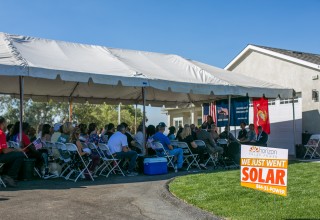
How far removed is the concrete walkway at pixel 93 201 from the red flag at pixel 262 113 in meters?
9.82

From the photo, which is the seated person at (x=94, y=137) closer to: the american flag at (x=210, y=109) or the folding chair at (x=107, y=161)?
the folding chair at (x=107, y=161)

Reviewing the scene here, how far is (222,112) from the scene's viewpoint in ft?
56.5

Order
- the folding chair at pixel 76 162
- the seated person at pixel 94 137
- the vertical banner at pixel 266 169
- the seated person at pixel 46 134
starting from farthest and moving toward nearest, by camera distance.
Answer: the seated person at pixel 94 137, the seated person at pixel 46 134, the folding chair at pixel 76 162, the vertical banner at pixel 266 169

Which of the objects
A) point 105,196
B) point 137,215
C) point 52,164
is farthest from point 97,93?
point 137,215

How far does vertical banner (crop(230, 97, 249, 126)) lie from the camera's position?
16.6m

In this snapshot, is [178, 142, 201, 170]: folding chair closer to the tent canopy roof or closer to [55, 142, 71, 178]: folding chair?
the tent canopy roof

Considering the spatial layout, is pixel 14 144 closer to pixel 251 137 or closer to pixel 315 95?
pixel 251 137

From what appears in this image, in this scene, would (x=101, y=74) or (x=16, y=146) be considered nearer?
(x=16, y=146)

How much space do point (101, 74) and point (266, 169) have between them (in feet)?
20.8

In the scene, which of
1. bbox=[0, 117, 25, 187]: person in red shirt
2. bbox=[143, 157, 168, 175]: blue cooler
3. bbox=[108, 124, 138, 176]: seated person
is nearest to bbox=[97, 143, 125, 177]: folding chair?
bbox=[108, 124, 138, 176]: seated person

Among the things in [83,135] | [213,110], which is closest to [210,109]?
[213,110]

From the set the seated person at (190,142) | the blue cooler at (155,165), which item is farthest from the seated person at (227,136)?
the blue cooler at (155,165)

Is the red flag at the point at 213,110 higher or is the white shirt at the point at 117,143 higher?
the red flag at the point at 213,110

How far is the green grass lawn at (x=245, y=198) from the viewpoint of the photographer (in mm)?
5973
